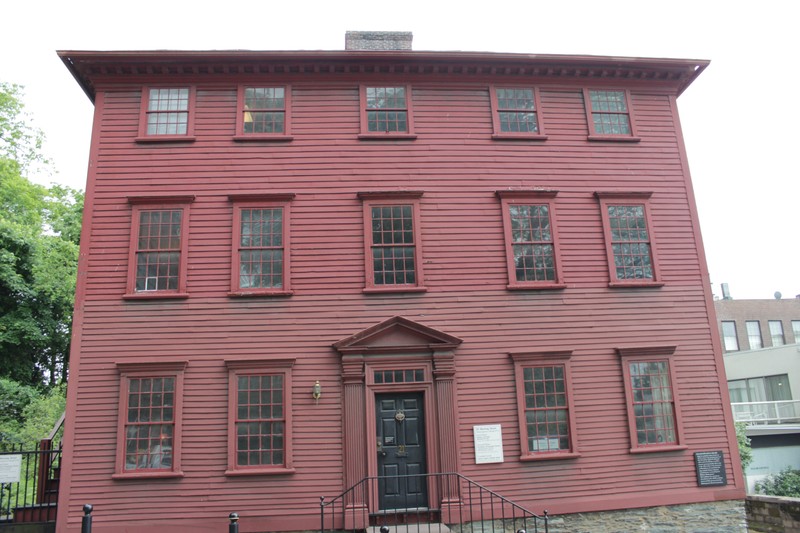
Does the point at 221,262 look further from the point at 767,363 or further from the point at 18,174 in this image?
the point at 767,363

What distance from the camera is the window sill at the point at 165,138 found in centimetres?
1213

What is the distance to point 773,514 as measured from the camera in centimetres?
1327

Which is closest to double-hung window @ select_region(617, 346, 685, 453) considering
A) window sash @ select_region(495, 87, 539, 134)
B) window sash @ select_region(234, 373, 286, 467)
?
window sash @ select_region(495, 87, 539, 134)

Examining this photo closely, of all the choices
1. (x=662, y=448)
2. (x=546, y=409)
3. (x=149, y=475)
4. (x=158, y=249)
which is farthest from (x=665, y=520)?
(x=158, y=249)

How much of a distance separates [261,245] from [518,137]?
6.10m

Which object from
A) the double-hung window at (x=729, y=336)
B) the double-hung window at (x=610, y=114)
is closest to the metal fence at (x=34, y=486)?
the double-hung window at (x=610, y=114)

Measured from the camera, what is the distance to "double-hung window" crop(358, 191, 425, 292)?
11773 mm

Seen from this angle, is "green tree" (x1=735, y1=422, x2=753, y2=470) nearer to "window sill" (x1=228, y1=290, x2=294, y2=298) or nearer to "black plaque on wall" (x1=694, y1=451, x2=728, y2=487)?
"black plaque on wall" (x1=694, y1=451, x2=728, y2=487)

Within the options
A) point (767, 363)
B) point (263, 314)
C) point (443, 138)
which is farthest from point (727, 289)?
point (263, 314)

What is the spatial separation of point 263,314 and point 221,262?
54.7 inches

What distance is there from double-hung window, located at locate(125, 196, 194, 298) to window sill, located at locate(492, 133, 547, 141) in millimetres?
6718

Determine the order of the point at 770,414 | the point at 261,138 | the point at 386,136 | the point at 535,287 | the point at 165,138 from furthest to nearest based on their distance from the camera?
1. the point at 770,414
2. the point at 386,136
3. the point at 261,138
4. the point at 165,138
5. the point at 535,287

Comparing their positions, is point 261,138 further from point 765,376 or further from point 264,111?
point 765,376

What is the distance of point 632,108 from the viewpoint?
13.5 metres
